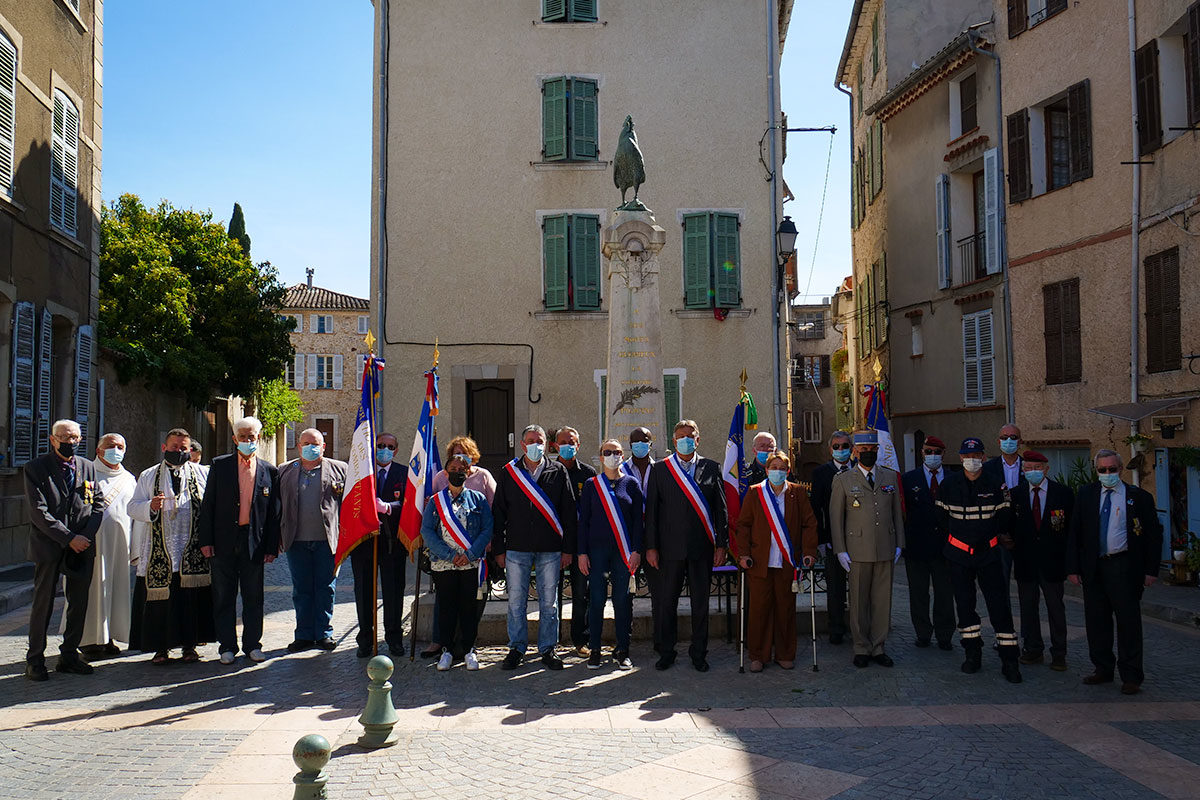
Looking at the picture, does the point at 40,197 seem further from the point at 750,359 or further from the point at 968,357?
the point at 968,357

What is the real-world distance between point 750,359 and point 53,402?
40.5 feet

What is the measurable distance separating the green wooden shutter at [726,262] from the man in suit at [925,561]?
34.6 feet

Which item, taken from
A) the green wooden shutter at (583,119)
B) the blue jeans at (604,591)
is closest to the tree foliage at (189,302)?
the green wooden shutter at (583,119)

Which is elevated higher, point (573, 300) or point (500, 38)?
point (500, 38)

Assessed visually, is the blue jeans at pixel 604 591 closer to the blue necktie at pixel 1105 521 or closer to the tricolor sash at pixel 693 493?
the tricolor sash at pixel 693 493

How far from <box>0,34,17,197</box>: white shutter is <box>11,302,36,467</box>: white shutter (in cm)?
183

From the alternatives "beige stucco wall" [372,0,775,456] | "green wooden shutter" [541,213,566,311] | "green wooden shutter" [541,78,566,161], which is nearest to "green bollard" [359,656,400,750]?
"beige stucco wall" [372,0,775,456]

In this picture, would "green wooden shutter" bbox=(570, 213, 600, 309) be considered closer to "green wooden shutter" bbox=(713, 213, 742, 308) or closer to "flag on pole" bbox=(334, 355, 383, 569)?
"green wooden shutter" bbox=(713, 213, 742, 308)

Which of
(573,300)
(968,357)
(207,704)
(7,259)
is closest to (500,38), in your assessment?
(573,300)

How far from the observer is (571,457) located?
864 centimetres

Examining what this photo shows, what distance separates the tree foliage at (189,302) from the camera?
86.7 feet

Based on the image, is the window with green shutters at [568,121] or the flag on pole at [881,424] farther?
the window with green shutters at [568,121]

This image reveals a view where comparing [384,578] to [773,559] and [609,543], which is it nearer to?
[609,543]

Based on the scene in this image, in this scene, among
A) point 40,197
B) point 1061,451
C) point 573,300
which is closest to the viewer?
point 40,197
